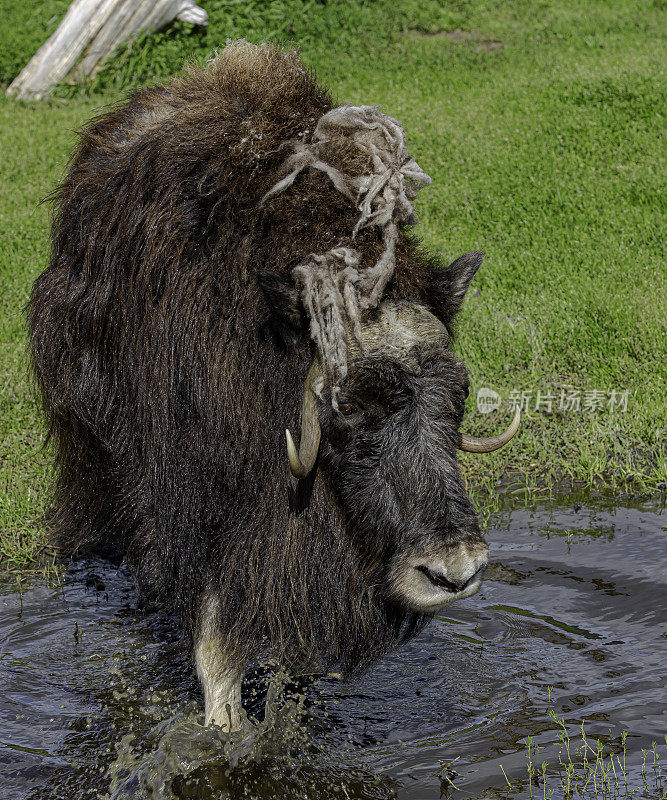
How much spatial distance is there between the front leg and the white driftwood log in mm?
8397

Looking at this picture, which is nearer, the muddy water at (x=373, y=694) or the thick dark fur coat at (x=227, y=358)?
the thick dark fur coat at (x=227, y=358)

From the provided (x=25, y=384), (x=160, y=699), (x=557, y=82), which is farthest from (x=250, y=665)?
(x=557, y=82)

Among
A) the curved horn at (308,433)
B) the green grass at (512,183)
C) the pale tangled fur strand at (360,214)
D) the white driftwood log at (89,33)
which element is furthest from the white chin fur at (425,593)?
the white driftwood log at (89,33)

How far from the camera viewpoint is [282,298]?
8.79 ft

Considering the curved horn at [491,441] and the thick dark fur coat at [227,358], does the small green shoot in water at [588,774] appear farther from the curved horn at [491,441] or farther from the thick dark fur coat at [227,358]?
the curved horn at [491,441]

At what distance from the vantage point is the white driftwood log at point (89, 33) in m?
10.1

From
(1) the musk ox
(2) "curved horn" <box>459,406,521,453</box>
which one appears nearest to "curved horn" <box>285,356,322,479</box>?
(1) the musk ox

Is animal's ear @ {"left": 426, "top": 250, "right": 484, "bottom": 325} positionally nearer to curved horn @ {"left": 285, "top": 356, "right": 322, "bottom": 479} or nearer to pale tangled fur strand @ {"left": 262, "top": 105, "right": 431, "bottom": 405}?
pale tangled fur strand @ {"left": 262, "top": 105, "right": 431, "bottom": 405}

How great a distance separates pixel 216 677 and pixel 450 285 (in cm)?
133

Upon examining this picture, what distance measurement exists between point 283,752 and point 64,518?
1266 millimetres

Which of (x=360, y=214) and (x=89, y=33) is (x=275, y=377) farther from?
(x=89, y=33)

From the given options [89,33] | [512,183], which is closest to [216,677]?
[512,183]

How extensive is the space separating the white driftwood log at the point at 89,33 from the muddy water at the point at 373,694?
23.9ft

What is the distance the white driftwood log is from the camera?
10.1 metres
